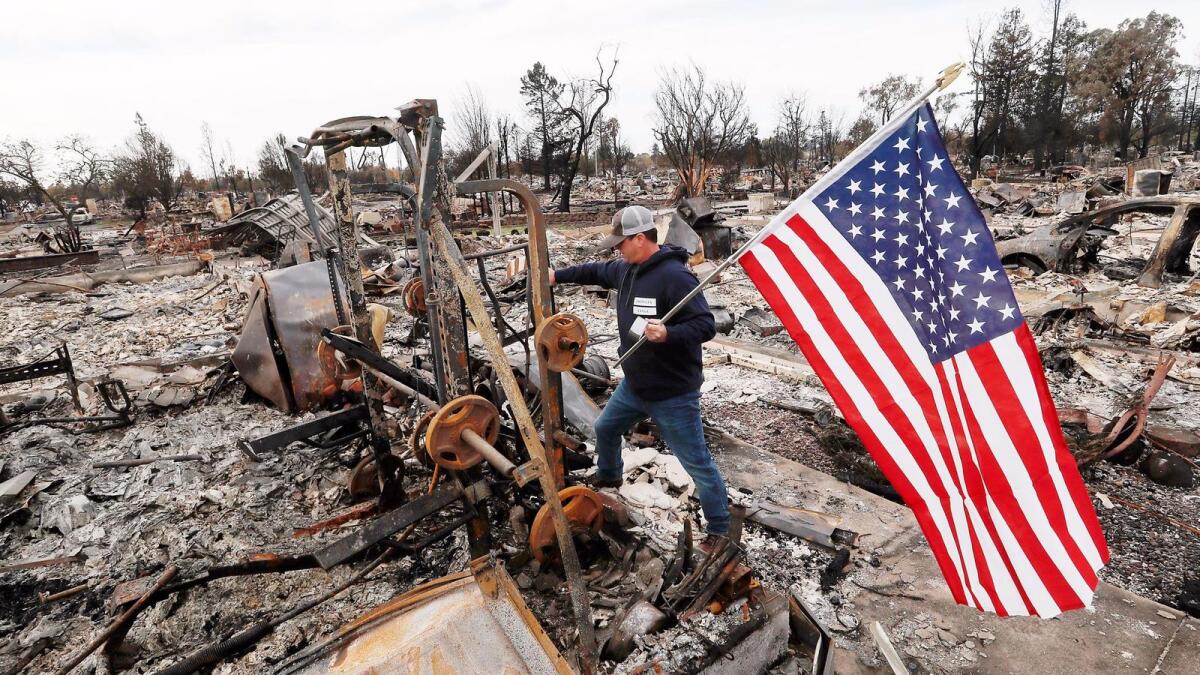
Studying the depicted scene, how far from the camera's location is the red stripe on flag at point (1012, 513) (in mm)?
2223

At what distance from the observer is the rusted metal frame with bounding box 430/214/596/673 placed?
2.25 m

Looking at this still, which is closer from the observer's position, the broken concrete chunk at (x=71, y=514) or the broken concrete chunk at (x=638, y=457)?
the broken concrete chunk at (x=71, y=514)

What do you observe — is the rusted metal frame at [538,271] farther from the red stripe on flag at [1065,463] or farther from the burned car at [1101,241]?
the burned car at [1101,241]

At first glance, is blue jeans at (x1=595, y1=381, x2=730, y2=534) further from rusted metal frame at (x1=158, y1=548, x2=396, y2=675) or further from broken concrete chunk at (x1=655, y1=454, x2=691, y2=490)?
rusted metal frame at (x1=158, y1=548, x2=396, y2=675)

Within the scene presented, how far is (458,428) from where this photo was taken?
246cm

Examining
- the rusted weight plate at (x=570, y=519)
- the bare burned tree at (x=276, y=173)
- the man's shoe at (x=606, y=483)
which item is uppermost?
the bare burned tree at (x=276, y=173)

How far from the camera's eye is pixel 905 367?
7.79 ft

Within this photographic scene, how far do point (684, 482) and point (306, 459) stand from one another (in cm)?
317

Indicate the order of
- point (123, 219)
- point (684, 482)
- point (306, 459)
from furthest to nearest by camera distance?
1. point (123, 219)
2. point (306, 459)
3. point (684, 482)

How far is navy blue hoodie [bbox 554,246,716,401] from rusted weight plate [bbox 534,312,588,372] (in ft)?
2.11

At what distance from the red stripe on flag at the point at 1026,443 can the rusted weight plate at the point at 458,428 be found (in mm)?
2001

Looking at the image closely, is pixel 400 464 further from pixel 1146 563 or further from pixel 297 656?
pixel 1146 563

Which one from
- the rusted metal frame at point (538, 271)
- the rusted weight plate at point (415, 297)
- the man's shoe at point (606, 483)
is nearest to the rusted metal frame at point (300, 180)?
the rusted weight plate at point (415, 297)

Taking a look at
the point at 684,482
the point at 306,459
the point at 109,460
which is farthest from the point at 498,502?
the point at 109,460
